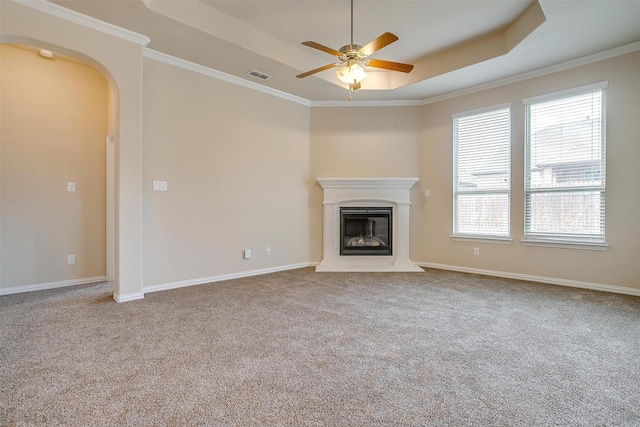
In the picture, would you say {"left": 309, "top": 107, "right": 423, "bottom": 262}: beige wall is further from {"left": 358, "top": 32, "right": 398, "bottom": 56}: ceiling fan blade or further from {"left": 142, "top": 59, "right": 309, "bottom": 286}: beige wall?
{"left": 358, "top": 32, "right": 398, "bottom": 56}: ceiling fan blade

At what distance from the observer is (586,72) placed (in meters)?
3.87

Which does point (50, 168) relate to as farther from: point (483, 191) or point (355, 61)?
point (483, 191)

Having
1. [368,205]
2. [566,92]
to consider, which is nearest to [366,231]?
[368,205]

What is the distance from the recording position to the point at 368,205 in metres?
5.27

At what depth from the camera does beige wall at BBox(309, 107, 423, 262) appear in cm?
542

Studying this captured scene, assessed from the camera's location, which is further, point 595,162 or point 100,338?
point 595,162

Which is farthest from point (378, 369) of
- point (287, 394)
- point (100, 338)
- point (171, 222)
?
point (171, 222)

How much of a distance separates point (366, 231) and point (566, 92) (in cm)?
337

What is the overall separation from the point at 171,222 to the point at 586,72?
5.61m

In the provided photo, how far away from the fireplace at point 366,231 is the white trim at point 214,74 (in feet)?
6.96

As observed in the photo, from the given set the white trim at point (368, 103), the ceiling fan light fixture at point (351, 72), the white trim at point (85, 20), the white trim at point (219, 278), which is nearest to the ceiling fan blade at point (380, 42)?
the ceiling fan light fixture at point (351, 72)

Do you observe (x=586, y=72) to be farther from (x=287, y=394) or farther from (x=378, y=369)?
(x=287, y=394)

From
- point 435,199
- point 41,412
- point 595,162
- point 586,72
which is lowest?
point 41,412

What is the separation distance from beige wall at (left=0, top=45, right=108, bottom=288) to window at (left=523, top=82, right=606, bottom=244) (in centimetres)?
605
